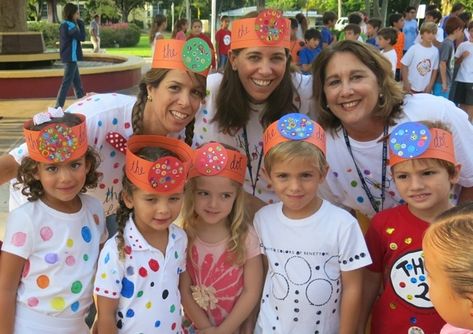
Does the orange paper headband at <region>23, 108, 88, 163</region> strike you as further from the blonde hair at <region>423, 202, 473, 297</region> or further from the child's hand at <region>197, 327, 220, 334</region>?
the blonde hair at <region>423, 202, 473, 297</region>

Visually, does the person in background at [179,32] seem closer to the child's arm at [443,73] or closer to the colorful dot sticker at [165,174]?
the colorful dot sticker at [165,174]

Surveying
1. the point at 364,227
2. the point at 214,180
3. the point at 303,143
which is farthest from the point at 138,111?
the point at 364,227

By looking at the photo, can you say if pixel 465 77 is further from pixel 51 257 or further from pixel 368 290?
pixel 51 257

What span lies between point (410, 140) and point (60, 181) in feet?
5.41

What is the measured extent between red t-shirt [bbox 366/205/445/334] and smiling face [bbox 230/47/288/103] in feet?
3.25

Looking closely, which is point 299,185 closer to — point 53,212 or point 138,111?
point 138,111

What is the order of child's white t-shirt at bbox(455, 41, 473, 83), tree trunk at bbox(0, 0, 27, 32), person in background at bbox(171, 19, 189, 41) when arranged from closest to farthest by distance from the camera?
person in background at bbox(171, 19, 189, 41) < child's white t-shirt at bbox(455, 41, 473, 83) < tree trunk at bbox(0, 0, 27, 32)

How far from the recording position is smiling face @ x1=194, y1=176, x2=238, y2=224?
8.67 feet

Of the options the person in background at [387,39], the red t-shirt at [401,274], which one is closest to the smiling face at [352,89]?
the red t-shirt at [401,274]

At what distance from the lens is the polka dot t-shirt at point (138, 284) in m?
2.35

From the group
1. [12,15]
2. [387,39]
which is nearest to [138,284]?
[387,39]

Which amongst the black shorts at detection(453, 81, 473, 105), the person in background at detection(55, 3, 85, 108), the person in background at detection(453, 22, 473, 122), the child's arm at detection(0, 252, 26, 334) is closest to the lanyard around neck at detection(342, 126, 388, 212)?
the child's arm at detection(0, 252, 26, 334)

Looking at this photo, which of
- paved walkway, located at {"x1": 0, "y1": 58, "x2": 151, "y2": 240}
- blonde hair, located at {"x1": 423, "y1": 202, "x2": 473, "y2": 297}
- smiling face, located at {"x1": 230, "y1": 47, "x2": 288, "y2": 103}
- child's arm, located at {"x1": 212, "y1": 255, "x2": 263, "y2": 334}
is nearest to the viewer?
blonde hair, located at {"x1": 423, "y1": 202, "x2": 473, "y2": 297}

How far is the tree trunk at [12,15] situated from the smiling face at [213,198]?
12651 mm
